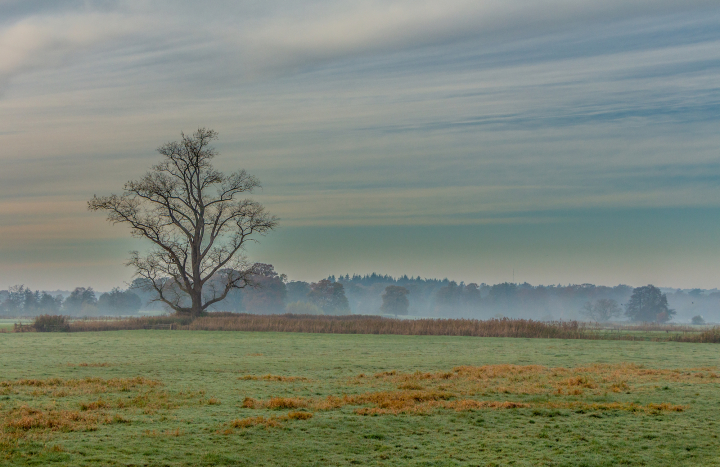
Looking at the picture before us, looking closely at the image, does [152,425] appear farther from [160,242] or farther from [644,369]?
[160,242]

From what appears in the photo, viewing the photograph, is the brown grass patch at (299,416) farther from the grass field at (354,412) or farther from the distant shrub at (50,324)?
the distant shrub at (50,324)

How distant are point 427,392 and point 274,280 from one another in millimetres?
150965

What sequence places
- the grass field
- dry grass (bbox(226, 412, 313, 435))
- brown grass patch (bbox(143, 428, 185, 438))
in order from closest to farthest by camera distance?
1. the grass field
2. brown grass patch (bbox(143, 428, 185, 438))
3. dry grass (bbox(226, 412, 313, 435))

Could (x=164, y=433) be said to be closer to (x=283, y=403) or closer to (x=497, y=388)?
(x=283, y=403)

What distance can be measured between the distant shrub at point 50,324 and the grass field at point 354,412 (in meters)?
29.3

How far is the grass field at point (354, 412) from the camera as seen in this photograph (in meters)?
12.4

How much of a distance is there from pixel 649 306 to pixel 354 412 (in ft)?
555

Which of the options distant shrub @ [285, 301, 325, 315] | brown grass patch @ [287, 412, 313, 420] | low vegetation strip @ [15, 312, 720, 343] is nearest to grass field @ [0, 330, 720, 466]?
brown grass patch @ [287, 412, 313, 420]

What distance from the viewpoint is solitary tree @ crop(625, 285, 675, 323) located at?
541 feet

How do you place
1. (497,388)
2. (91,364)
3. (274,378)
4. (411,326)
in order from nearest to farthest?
(497,388)
(274,378)
(91,364)
(411,326)

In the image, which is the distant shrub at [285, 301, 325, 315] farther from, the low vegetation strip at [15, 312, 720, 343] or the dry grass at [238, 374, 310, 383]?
the dry grass at [238, 374, 310, 383]

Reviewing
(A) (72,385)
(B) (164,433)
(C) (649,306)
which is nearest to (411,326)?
(A) (72,385)

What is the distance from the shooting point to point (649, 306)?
16638cm

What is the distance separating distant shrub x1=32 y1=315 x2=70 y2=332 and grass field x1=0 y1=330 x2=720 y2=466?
1153 inches
